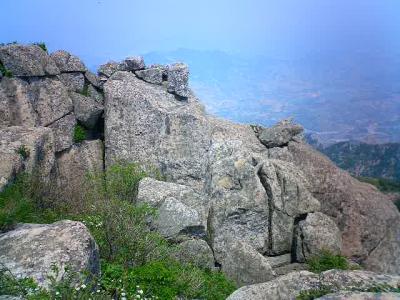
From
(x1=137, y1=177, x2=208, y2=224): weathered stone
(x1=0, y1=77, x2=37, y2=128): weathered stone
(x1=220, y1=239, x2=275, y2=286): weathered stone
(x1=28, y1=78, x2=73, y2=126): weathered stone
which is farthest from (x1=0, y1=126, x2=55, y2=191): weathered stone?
(x1=220, y1=239, x2=275, y2=286): weathered stone

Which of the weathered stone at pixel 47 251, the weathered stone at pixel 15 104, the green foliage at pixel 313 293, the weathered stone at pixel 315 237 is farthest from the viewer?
the weathered stone at pixel 315 237

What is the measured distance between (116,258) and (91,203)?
215 inches

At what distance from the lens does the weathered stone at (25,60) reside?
85.2 ft

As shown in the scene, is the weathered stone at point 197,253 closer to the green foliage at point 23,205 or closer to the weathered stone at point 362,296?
the green foliage at point 23,205

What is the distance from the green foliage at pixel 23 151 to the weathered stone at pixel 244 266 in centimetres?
1122

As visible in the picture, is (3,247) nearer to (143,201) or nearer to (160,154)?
(143,201)

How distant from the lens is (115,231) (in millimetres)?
16531

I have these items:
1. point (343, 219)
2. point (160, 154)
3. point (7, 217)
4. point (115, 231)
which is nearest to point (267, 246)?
point (343, 219)

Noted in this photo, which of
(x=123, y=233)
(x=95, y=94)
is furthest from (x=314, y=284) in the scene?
(x=95, y=94)

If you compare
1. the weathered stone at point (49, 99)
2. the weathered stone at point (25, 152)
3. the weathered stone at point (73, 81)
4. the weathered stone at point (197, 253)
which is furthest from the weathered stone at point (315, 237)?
Answer: the weathered stone at point (73, 81)

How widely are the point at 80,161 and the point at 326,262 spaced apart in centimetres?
1583

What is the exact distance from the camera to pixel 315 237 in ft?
86.7

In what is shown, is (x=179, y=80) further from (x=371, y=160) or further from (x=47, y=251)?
(x=371, y=160)

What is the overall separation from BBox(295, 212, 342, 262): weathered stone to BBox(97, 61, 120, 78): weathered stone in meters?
16.0
